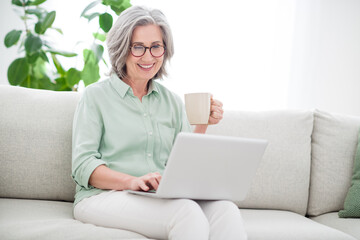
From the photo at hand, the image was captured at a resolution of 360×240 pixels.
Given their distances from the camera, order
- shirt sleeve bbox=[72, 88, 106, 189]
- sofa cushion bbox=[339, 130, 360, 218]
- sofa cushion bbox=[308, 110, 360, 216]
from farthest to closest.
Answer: sofa cushion bbox=[308, 110, 360, 216] → sofa cushion bbox=[339, 130, 360, 218] → shirt sleeve bbox=[72, 88, 106, 189]

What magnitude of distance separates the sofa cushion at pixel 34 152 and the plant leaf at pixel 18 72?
2.47ft

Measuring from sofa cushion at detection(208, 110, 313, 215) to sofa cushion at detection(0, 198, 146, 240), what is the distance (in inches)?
31.8

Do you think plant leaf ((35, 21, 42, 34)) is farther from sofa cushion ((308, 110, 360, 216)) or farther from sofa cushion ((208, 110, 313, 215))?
sofa cushion ((308, 110, 360, 216))

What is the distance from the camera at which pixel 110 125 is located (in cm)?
159

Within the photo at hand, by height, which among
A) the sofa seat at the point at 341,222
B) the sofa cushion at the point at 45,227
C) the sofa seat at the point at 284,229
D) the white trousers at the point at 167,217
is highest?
the white trousers at the point at 167,217

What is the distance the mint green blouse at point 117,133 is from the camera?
1.51 meters

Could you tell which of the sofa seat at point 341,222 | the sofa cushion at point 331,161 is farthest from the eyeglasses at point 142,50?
the sofa seat at point 341,222

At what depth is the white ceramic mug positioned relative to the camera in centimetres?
150

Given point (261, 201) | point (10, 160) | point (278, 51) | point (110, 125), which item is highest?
point (278, 51)

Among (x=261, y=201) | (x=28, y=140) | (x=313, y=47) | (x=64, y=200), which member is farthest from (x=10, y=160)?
(x=313, y=47)

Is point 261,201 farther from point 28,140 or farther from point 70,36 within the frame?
point 70,36

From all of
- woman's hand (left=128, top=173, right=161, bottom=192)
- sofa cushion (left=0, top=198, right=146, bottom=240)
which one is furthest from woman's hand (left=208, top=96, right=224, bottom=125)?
sofa cushion (left=0, top=198, right=146, bottom=240)

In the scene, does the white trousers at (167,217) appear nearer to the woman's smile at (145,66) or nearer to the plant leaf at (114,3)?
the woman's smile at (145,66)

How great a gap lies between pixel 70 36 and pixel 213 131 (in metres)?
1.61
